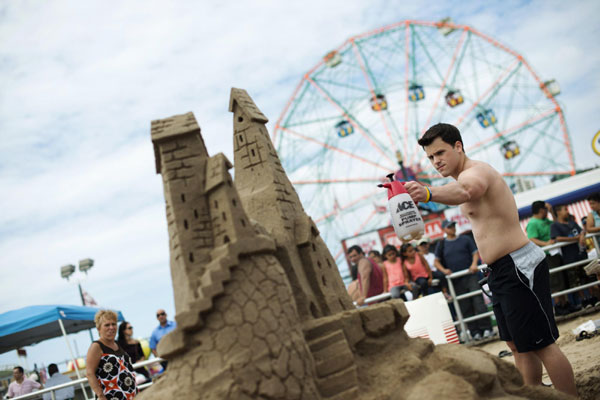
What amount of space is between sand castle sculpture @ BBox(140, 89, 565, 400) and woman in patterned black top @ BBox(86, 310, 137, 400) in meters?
1.10

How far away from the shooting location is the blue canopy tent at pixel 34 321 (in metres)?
8.13

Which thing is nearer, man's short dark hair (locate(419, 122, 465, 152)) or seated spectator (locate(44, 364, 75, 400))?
man's short dark hair (locate(419, 122, 465, 152))

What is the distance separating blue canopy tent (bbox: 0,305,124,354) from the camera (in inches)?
320

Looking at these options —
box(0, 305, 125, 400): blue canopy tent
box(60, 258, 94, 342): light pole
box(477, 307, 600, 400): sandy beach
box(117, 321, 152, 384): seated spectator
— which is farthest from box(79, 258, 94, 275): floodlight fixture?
box(477, 307, 600, 400): sandy beach

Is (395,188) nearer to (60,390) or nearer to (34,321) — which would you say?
(60,390)

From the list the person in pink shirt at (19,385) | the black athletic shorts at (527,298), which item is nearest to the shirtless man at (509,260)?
the black athletic shorts at (527,298)

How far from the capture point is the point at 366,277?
251 inches

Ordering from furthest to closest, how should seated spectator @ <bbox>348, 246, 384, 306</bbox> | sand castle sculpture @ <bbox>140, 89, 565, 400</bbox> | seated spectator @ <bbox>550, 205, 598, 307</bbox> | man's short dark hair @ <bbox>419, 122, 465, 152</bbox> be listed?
seated spectator @ <bbox>550, 205, 598, 307</bbox> < seated spectator @ <bbox>348, 246, 384, 306</bbox> < man's short dark hair @ <bbox>419, 122, 465, 152</bbox> < sand castle sculpture @ <bbox>140, 89, 565, 400</bbox>

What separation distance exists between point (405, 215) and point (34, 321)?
296 inches

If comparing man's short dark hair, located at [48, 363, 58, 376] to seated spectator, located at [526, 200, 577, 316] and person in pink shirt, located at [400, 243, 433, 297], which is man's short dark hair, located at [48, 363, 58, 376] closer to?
person in pink shirt, located at [400, 243, 433, 297]

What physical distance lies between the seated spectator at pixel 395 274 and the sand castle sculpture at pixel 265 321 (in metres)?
3.41

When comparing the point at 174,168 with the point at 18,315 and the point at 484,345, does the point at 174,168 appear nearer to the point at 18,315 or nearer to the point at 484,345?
the point at 484,345

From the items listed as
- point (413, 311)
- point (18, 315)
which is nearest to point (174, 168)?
point (413, 311)

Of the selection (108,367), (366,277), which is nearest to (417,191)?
(108,367)
